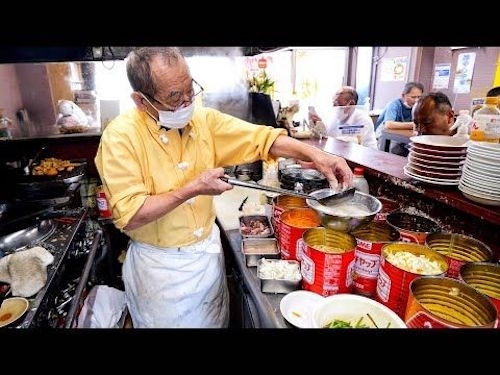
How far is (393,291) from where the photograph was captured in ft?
4.39

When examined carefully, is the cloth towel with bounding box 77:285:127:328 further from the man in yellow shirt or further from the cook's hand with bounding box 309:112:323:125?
the cook's hand with bounding box 309:112:323:125

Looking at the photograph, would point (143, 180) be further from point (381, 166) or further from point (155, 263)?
point (381, 166)

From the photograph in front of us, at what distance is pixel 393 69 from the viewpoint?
326 inches

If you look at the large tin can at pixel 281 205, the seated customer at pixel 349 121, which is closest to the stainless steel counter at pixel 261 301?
the large tin can at pixel 281 205

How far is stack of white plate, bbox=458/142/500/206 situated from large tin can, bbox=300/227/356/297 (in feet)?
1.90

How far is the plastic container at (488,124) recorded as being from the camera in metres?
1.50

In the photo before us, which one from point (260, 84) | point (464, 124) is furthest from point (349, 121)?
point (464, 124)

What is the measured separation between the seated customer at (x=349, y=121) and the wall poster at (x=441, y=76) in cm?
345

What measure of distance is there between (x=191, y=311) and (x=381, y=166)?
1599 millimetres

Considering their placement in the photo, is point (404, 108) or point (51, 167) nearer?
point (51, 167)

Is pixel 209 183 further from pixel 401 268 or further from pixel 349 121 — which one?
pixel 349 121

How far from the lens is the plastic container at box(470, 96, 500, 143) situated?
1.50 meters

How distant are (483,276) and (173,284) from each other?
1512mm

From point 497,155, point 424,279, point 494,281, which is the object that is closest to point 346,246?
point 424,279
